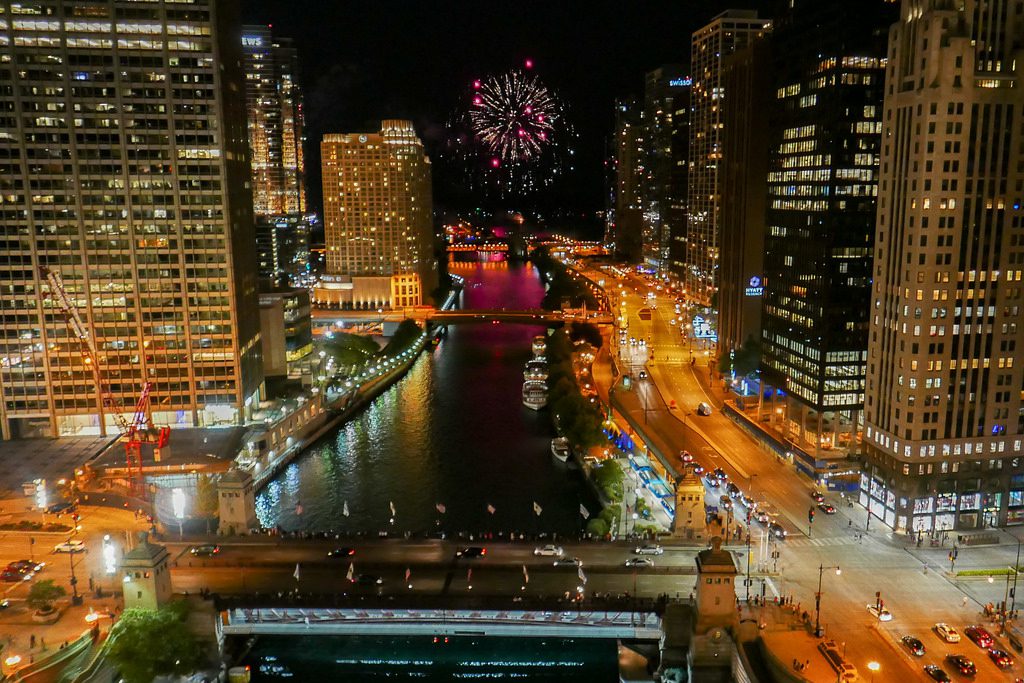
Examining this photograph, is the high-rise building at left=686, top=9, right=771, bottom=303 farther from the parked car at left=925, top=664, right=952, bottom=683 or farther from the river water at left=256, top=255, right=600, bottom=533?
the parked car at left=925, top=664, right=952, bottom=683

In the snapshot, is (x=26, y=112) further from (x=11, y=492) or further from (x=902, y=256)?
(x=902, y=256)

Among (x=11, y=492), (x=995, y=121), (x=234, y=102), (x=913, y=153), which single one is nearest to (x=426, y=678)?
(x=11, y=492)

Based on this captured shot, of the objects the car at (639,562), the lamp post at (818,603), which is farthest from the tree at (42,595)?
the lamp post at (818,603)

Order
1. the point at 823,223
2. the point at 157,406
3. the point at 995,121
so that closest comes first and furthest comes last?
Result: the point at 995,121 → the point at 823,223 → the point at 157,406

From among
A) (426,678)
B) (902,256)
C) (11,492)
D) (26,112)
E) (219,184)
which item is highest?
(26,112)

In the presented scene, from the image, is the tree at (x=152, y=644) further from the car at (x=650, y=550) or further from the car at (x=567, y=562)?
the car at (x=650, y=550)

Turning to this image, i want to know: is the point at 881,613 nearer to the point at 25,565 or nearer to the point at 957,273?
the point at 957,273

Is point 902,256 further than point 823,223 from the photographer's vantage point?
No
